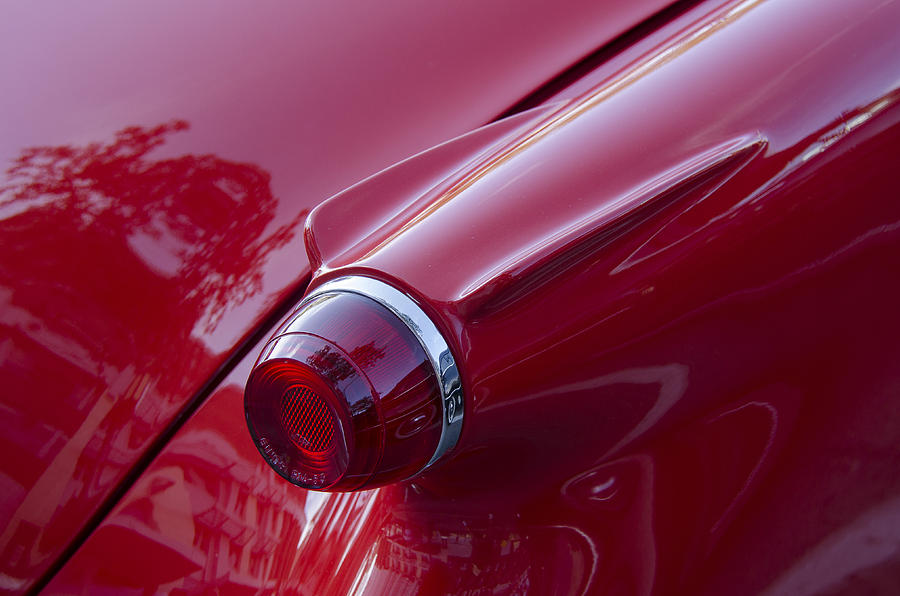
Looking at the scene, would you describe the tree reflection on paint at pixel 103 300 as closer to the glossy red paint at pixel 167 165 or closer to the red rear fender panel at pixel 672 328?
the glossy red paint at pixel 167 165

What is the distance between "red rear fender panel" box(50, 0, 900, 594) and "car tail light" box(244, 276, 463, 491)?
0.02 metres

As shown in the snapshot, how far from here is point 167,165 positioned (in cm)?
116

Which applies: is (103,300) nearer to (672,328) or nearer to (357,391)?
(357,391)

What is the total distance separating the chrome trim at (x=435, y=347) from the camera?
71 centimetres

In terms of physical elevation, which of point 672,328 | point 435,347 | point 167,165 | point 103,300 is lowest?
point 672,328

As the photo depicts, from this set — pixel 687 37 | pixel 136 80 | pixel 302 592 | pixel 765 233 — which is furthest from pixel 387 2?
pixel 302 592

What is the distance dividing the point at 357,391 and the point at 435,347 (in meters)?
0.07

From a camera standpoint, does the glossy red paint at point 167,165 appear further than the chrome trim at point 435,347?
Yes

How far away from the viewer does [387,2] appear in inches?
50.1

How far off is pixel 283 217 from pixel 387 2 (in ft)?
1.27

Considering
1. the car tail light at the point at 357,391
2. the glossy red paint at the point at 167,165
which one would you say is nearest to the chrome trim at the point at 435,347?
the car tail light at the point at 357,391

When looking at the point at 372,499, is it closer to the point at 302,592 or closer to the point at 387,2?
the point at 302,592

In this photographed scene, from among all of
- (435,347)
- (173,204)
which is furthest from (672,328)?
(173,204)

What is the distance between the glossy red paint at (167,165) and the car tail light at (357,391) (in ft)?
1.14
